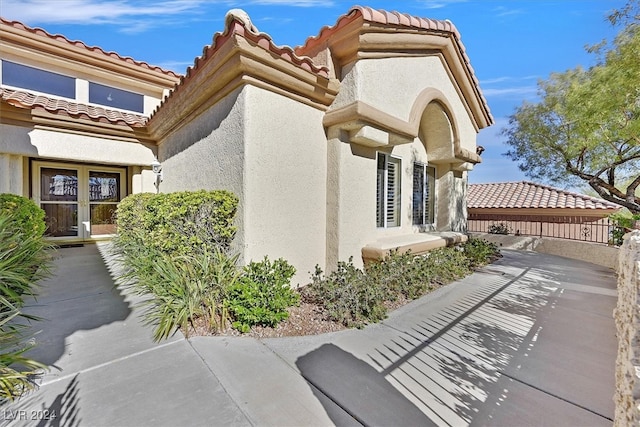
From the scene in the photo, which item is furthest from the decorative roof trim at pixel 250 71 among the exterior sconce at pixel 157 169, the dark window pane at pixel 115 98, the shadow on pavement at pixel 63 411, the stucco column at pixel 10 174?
the dark window pane at pixel 115 98

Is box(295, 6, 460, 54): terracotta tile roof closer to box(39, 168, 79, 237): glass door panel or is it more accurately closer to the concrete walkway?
the concrete walkway

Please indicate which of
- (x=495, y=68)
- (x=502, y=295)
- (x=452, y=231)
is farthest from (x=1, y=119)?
(x=495, y=68)

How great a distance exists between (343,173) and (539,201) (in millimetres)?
15847

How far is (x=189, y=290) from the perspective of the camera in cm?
425

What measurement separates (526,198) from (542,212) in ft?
6.18

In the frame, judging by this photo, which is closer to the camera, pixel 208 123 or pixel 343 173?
pixel 343 173

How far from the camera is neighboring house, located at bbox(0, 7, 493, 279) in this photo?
16.8ft

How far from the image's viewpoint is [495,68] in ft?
36.1

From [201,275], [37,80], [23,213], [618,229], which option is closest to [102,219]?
[23,213]

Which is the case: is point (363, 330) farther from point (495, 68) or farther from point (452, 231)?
point (495, 68)

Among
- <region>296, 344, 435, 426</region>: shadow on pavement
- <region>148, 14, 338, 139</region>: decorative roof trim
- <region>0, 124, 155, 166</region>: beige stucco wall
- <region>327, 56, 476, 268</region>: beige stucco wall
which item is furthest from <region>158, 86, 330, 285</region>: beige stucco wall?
<region>0, 124, 155, 166</region>: beige stucco wall

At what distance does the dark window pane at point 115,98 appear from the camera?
11281 millimetres

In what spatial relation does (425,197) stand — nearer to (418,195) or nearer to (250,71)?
(418,195)

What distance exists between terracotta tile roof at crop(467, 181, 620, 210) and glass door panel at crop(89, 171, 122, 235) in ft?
65.1
